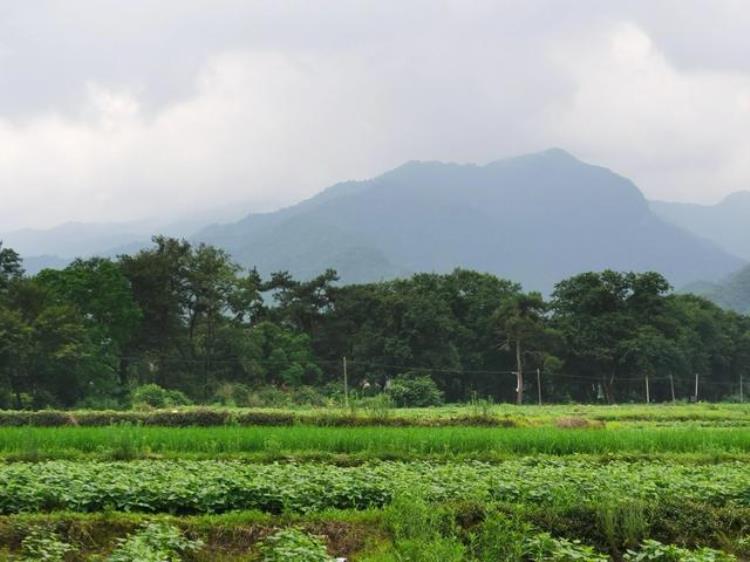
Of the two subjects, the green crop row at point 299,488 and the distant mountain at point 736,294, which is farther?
the distant mountain at point 736,294

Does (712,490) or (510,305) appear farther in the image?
(510,305)

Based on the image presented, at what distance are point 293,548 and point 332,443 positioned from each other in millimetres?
10553

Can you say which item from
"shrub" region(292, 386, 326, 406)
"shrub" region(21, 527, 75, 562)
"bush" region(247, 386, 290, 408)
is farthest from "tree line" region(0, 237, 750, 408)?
"shrub" region(21, 527, 75, 562)

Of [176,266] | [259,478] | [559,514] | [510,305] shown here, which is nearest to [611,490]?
[559,514]

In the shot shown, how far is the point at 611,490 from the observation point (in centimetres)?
1091

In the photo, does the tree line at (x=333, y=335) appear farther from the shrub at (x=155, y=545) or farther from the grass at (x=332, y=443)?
the shrub at (x=155, y=545)

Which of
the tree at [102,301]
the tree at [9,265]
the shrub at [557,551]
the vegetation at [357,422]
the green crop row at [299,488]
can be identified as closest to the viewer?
the shrub at [557,551]

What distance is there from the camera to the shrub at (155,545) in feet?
25.9

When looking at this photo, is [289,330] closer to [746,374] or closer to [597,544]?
[746,374]

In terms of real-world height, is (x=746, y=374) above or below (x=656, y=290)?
below

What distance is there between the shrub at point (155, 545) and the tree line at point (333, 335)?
4127cm

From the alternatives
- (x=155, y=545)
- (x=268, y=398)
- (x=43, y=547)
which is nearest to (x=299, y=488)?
(x=155, y=545)

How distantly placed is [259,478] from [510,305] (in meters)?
58.4

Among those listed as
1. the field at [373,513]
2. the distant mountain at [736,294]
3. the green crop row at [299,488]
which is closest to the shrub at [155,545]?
the field at [373,513]
